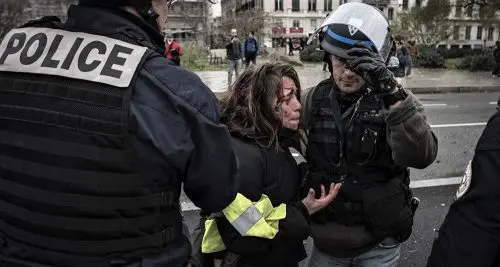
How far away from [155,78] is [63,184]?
0.38 m

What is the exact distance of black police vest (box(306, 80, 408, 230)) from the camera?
1961mm

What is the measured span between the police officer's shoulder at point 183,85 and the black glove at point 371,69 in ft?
2.10

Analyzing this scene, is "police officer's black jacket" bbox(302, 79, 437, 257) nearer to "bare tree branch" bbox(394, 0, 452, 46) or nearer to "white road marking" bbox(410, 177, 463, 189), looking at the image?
"white road marking" bbox(410, 177, 463, 189)

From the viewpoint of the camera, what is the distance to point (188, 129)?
4.27ft

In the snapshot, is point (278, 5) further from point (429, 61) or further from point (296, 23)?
point (429, 61)

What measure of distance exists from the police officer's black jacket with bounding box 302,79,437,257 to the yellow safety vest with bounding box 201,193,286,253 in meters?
0.36

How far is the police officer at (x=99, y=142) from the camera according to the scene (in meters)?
1.25

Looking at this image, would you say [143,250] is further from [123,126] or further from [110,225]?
[123,126]

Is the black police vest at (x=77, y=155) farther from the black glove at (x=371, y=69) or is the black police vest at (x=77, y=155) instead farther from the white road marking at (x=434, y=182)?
the white road marking at (x=434, y=182)

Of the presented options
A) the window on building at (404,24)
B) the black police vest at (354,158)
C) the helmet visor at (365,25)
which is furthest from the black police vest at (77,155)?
the window on building at (404,24)

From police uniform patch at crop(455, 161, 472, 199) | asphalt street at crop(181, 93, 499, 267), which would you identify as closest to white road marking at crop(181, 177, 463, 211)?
asphalt street at crop(181, 93, 499, 267)

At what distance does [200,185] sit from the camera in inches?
53.9

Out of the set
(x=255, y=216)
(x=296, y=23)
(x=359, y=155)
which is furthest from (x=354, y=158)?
(x=296, y=23)

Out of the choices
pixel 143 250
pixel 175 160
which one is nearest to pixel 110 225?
pixel 143 250
